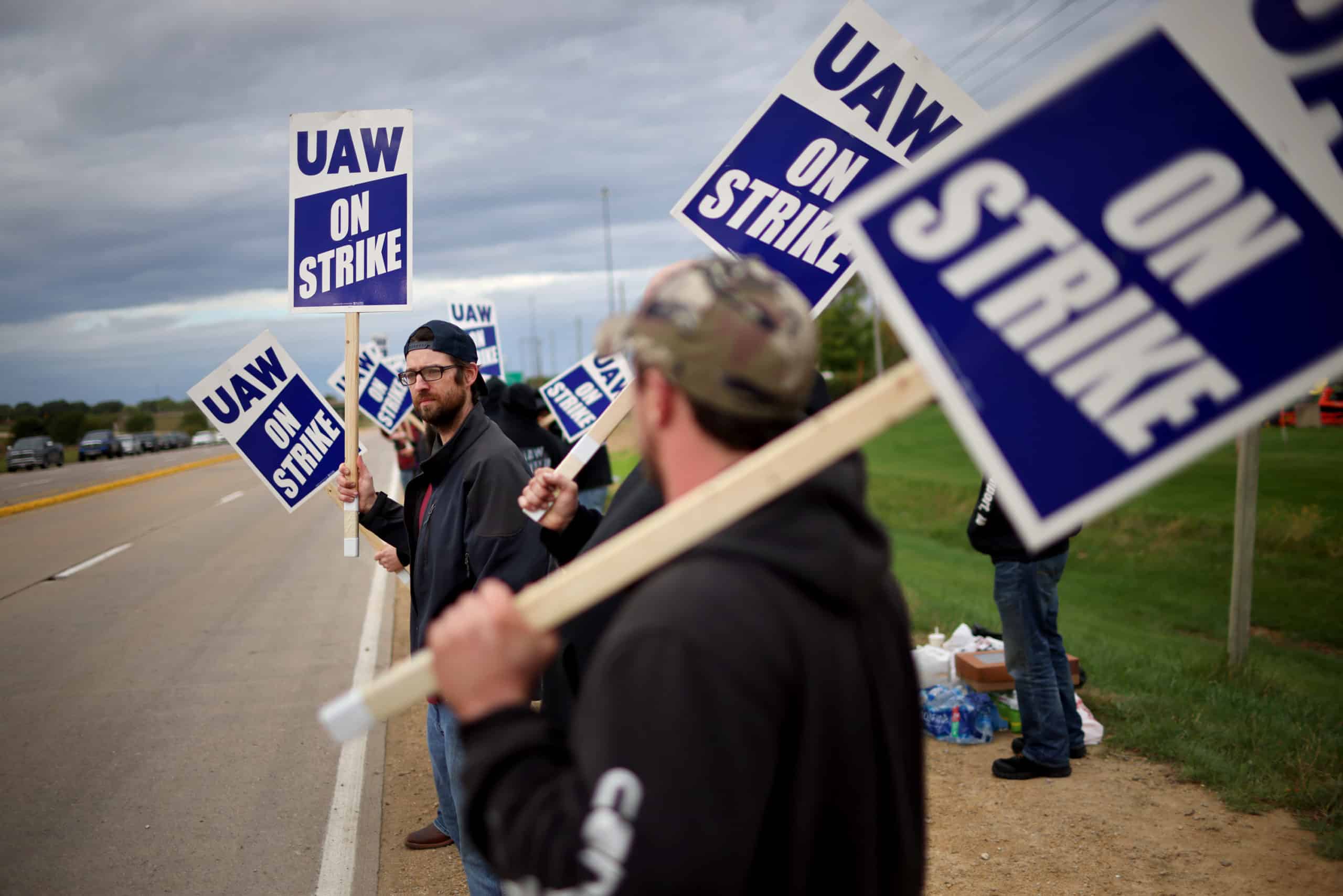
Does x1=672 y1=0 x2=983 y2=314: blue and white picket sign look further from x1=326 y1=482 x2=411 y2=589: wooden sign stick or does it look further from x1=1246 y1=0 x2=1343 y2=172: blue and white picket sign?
x1=326 y1=482 x2=411 y2=589: wooden sign stick

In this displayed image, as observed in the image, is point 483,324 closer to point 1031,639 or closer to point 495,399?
point 495,399

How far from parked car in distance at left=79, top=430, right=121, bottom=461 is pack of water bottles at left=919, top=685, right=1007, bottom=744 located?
61.9 meters

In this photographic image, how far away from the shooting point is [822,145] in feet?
11.1

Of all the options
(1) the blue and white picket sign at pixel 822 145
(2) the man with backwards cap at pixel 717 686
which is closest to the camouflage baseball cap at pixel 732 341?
(2) the man with backwards cap at pixel 717 686

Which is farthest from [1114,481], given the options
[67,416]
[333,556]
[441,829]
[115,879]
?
[67,416]

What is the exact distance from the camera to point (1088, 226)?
1414 millimetres

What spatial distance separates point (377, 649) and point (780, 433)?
8.07 m

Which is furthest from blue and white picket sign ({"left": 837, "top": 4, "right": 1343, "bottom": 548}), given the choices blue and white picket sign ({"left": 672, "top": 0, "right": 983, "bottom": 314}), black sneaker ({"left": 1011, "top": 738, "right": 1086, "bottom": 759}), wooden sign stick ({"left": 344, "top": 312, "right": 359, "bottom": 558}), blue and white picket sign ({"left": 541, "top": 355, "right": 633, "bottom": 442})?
blue and white picket sign ({"left": 541, "top": 355, "right": 633, "bottom": 442})

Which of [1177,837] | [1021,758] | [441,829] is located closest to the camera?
[1177,837]

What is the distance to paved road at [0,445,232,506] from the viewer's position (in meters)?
29.6

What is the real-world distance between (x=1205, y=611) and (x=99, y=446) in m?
62.4

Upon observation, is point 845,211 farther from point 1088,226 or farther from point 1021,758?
point 1021,758

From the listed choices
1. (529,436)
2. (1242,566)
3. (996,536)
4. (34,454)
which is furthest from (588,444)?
(34,454)

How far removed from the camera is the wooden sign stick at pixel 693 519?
1328mm
